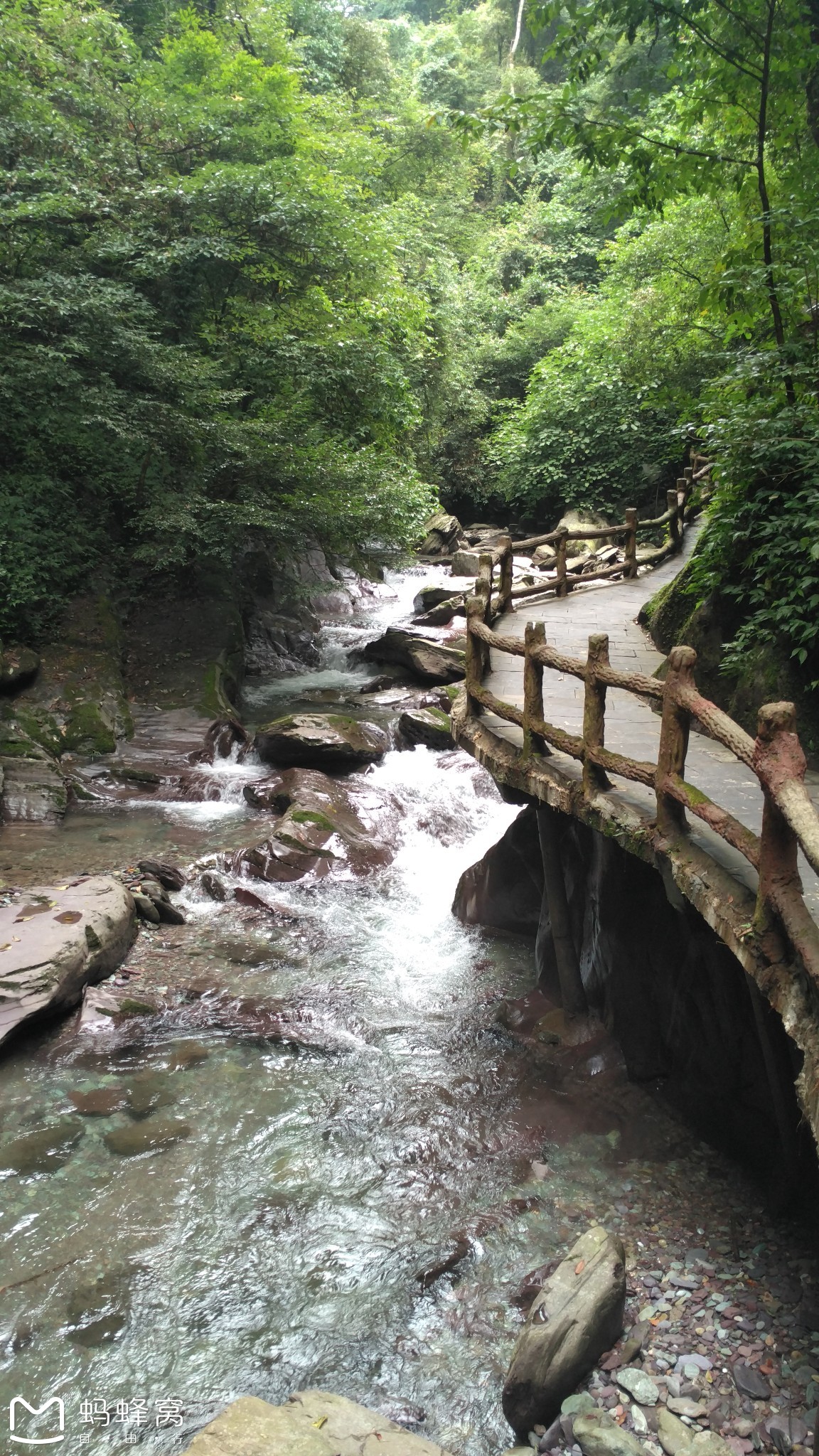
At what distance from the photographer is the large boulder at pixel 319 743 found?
11.6 meters

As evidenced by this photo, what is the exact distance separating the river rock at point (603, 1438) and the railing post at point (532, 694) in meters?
3.70

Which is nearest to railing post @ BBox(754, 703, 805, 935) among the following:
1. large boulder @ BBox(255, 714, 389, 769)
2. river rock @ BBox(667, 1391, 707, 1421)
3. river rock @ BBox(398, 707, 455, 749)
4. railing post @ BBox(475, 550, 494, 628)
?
river rock @ BBox(667, 1391, 707, 1421)

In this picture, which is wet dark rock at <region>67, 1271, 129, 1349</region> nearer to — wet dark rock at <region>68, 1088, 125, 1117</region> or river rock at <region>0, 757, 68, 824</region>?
wet dark rock at <region>68, 1088, 125, 1117</region>

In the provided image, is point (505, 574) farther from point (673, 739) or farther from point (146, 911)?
point (673, 739)

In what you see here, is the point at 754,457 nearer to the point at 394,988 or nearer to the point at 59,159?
the point at 394,988

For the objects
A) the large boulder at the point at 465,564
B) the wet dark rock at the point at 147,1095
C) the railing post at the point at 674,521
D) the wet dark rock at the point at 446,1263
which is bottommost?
the wet dark rock at the point at 446,1263

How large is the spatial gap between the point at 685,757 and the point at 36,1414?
14.1 feet

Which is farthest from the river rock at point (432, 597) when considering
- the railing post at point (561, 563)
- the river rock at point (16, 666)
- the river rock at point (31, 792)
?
the river rock at point (31, 792)

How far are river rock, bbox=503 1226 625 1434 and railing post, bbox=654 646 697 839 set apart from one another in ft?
7.13

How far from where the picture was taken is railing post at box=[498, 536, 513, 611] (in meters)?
10.8

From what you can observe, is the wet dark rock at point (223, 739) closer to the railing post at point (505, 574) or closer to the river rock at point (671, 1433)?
the railing post at point (505, 574)

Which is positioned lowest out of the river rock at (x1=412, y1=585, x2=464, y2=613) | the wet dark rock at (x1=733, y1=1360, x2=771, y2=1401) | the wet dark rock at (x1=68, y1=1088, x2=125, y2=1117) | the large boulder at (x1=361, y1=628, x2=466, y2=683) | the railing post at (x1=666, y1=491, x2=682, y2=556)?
the wet dark rock at (x1=68, y1=1088, x2=125, y2=1117)

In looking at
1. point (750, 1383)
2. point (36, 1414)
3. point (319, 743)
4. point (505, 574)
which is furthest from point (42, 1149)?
point (505, 574)

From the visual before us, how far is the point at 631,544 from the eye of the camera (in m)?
14.9
